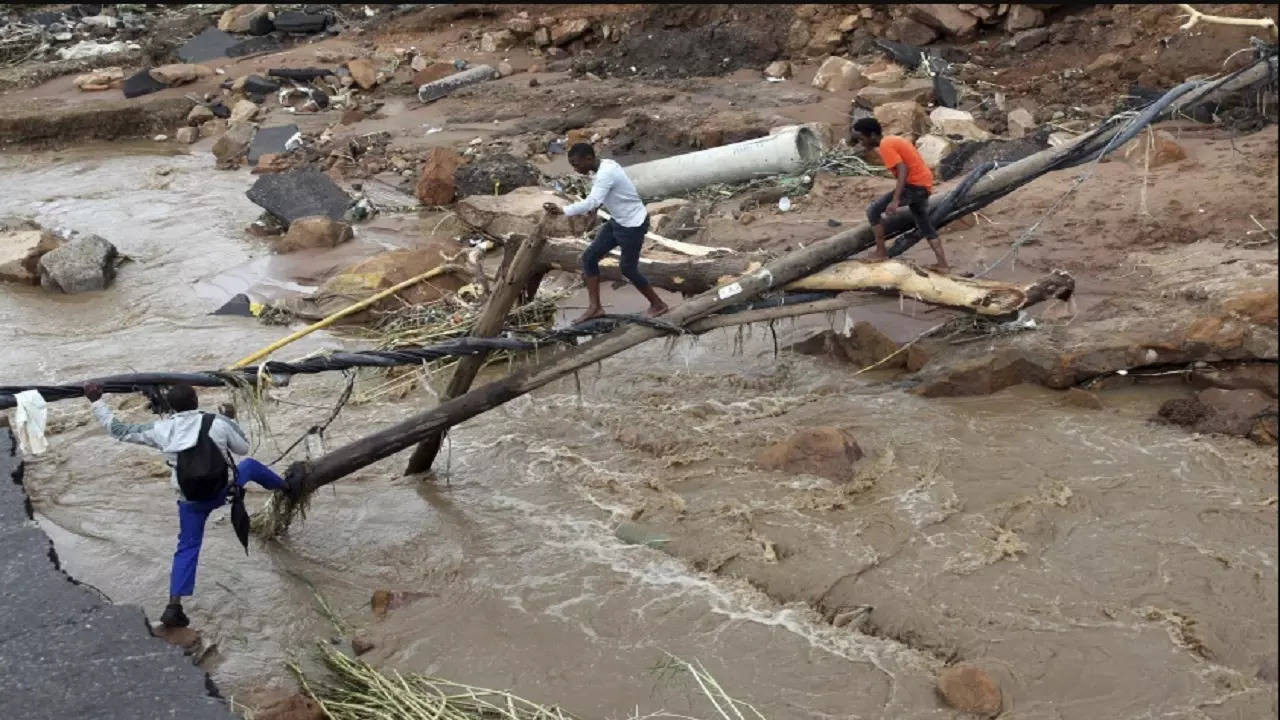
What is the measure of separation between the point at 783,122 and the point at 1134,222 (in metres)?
5.05

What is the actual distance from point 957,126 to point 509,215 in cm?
518

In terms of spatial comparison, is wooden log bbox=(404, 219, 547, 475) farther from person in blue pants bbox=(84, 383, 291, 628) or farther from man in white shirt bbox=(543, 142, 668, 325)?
person in blue pants bbox=(84, 383, 291, 628)

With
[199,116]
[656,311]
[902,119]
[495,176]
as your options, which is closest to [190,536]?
[656,311]

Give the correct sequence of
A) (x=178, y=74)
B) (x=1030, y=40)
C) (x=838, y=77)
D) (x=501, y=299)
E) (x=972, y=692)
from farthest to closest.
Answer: (x=178, y=74) < (x=1030, y=40) < (x=838, y=77) < (x=501, y=299) < (x=972, y=692)

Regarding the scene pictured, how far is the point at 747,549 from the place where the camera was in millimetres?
6762

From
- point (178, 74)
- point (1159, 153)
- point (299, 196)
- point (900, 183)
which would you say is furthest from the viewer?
point (178, 74)

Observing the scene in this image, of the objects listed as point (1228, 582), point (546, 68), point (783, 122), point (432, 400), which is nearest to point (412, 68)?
point (546, 68)

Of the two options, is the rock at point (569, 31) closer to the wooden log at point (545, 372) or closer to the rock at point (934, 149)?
the rock at point (934, 149)

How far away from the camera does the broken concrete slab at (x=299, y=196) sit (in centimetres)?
1370

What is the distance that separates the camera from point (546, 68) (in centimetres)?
1964

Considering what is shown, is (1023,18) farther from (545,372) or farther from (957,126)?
(545,372)

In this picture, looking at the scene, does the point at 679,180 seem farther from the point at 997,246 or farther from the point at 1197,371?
the point at 1197,371

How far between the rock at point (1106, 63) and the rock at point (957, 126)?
7.45 feet

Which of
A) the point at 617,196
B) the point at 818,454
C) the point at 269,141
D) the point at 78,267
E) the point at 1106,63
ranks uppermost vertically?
the point at 617,196
